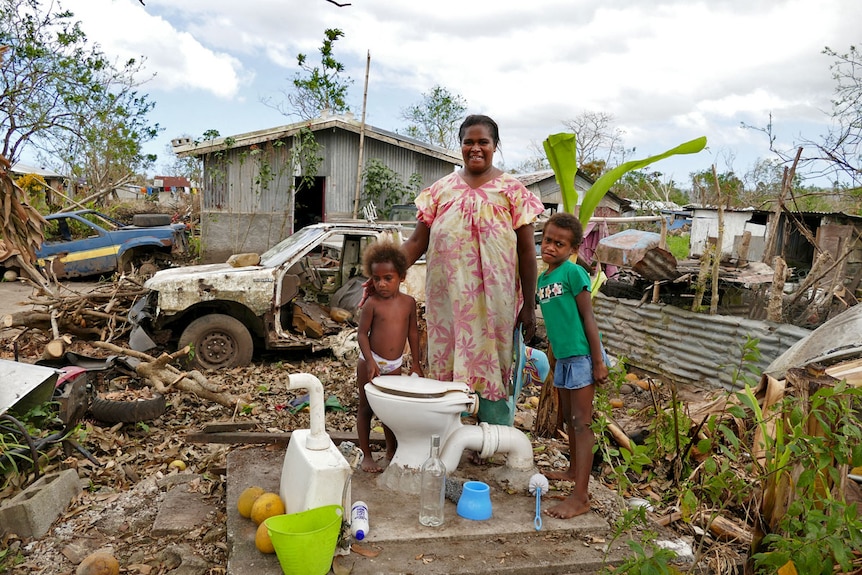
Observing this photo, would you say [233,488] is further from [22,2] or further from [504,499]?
[22,2]

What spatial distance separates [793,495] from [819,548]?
463 millimetres

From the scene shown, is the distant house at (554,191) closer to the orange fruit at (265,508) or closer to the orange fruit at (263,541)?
the orange fruit at (265,508)

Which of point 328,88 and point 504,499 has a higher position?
point 328,88

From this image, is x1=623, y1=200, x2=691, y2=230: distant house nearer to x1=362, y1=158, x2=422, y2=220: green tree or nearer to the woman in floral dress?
x1=362, y1=158, x2=422, y2=220: green tree

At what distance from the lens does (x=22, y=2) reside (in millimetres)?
15586

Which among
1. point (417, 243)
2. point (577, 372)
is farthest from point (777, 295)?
point (417, 243)

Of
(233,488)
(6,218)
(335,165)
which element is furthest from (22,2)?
(233,488)

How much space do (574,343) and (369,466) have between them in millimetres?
1383

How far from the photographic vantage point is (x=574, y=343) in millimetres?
3203

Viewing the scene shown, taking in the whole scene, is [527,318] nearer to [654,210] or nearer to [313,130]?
[313,130]

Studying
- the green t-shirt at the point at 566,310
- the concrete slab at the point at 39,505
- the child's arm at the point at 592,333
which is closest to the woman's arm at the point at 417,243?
the green t-shirt at the point at 566,310

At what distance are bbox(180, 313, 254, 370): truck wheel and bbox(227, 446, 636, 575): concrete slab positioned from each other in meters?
3.34

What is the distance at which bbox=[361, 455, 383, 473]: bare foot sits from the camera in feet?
11.7

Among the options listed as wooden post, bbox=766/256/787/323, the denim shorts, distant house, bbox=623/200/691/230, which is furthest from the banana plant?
distant house, bbox=623/200/691/230
